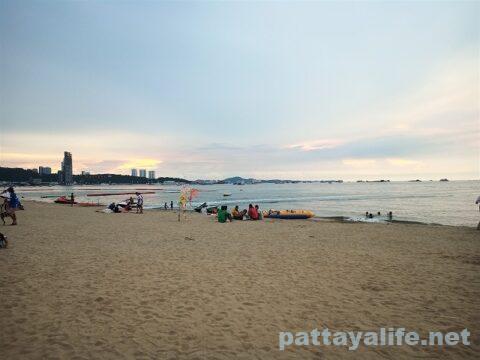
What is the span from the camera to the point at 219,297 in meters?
7.32

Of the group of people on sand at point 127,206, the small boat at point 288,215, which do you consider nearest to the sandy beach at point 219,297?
the small boat at point 288,215

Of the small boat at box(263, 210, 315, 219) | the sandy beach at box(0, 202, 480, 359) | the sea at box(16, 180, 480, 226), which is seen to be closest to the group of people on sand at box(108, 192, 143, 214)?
the sea at box(16, 180, 480, 226)

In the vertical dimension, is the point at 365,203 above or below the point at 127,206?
below

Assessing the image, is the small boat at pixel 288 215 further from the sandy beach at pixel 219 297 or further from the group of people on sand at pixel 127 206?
the sandy beach at pixel 219 297

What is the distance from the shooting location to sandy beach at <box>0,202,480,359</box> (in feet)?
16.7

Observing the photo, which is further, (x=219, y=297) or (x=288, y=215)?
(x=288, y=215)

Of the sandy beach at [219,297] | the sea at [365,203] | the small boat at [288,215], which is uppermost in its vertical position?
the sandy beach at [219,297]

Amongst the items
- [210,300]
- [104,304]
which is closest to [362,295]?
[210,300]

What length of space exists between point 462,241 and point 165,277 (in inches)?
680

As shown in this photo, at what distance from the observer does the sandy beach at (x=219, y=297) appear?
510cm

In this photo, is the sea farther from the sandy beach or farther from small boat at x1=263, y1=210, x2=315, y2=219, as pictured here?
the sandy beach

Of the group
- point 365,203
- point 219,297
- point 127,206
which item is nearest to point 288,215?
point 127,206

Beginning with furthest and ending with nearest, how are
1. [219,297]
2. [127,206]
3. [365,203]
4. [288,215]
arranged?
[365,203] < [127,206] < [288,215] < [219,297]

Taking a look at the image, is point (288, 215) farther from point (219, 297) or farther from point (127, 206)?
point (219, 297)
